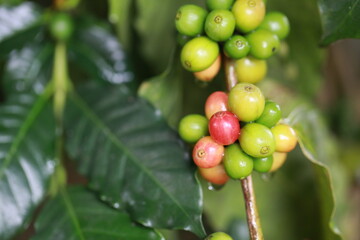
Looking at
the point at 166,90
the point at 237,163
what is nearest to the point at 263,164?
the point at 237,163

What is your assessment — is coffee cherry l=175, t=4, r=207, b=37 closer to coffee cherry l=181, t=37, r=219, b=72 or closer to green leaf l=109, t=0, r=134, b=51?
coffee cherry l=181, t=37, r=219, b=72

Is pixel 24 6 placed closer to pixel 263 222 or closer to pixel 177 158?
pixel 177 158

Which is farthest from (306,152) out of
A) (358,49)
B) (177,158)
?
(358,49)

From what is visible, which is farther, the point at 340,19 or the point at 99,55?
the point at 99,55

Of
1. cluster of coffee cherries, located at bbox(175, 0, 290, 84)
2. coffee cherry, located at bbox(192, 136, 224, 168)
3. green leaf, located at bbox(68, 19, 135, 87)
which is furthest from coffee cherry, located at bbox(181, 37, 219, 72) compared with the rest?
green leaf, located at bbox(68, 19, 135, 87)

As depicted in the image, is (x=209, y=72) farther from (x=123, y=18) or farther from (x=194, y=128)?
(x=123, y=18)

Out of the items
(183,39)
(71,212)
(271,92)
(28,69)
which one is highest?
(183,39)
